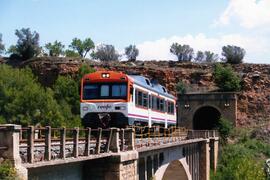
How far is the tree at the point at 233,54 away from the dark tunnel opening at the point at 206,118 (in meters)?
9.38

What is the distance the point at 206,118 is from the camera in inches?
2662

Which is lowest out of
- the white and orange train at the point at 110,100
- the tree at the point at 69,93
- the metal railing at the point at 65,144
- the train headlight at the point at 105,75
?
the metal railing at the point at 65,144

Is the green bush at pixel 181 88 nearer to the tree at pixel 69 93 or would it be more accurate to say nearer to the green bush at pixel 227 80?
the green bush at pixel 227 80

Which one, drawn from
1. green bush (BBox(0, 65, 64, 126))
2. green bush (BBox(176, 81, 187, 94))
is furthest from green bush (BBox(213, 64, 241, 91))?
green bush (BBox(0, 65, 64, 126))

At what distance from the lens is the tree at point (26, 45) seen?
70688mm

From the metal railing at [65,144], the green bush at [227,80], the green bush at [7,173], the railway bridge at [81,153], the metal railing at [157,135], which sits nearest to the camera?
the green bush at [7,173]

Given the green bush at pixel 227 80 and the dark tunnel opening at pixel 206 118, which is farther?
the dark tunnel opening at pixel 206 118

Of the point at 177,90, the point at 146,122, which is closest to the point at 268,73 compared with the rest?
the point at 177,90

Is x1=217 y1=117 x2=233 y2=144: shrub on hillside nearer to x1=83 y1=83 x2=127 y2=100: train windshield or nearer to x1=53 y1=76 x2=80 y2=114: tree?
x1=53 y1=76 x2=80 y2=114: tree

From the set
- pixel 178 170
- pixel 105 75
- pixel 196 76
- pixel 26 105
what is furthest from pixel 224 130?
pixel 105 75

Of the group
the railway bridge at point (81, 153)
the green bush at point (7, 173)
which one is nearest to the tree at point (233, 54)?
the railway bridge at point (81, 153)

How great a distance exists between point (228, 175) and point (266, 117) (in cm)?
1642

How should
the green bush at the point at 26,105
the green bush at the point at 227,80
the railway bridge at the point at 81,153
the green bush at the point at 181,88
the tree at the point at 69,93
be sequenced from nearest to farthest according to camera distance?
the railway bridge at the point at 81,153
the green bush at the point at 26,105
the tree at the point at 69,93
the green bush at the point at 227,80
the green bush at the point at 181,88

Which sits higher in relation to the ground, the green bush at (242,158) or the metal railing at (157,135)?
the metal railing at (157,135)
